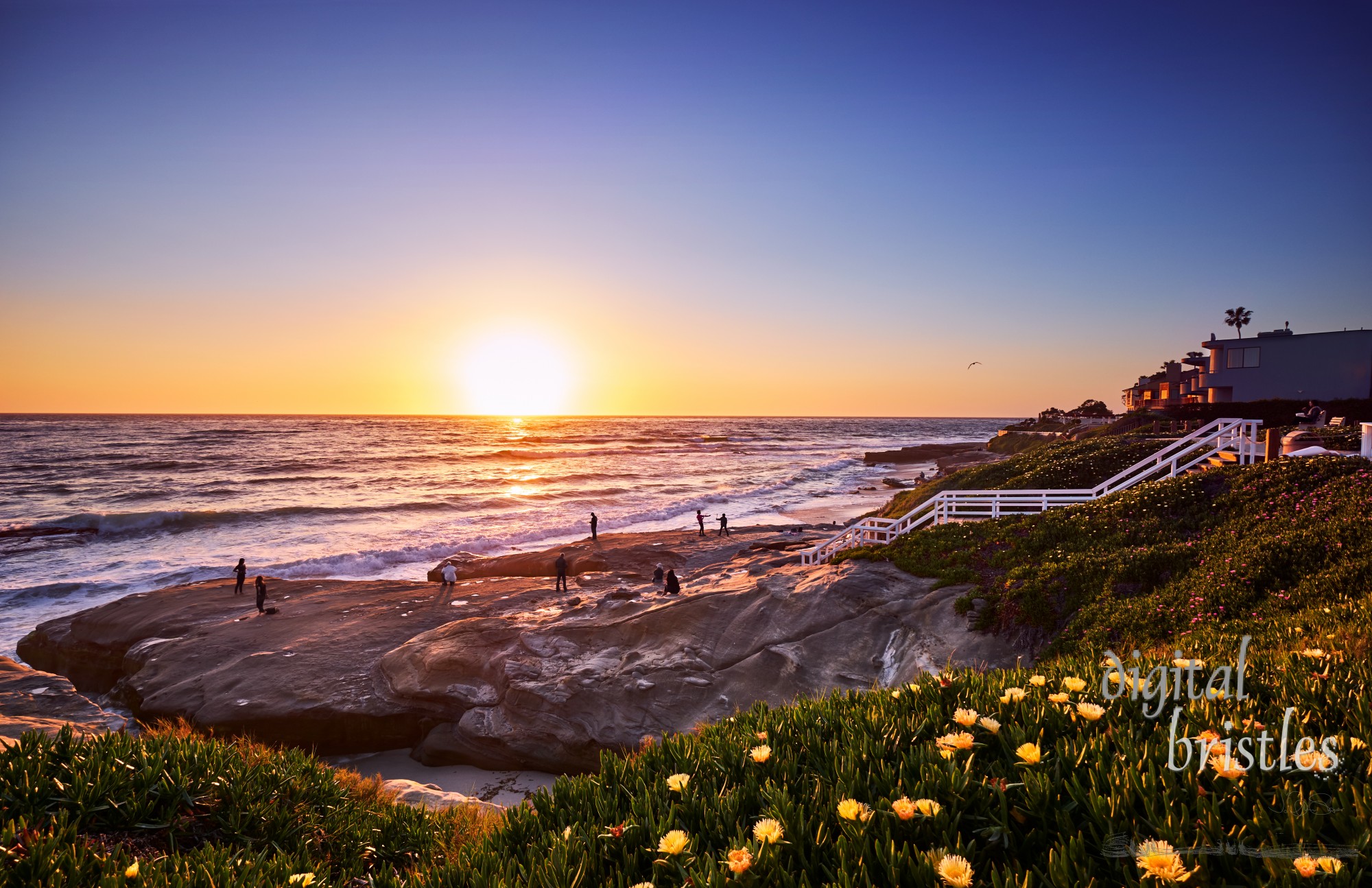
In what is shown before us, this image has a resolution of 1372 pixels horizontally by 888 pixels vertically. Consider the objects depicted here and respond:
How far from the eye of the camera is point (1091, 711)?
9.68ft

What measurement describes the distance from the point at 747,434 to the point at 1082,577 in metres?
170

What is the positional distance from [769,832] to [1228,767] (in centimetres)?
175

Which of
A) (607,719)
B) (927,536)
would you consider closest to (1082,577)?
(927,536)

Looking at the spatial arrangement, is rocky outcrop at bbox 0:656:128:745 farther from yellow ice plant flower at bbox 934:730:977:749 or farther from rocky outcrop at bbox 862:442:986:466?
rocky outcrop at bbox 862:442:986:466

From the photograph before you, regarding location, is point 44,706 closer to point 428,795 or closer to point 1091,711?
point 428,795

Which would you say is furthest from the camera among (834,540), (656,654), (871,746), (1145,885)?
(834,540)

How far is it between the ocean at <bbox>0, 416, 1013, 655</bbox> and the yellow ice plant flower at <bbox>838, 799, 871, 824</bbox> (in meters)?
30.1

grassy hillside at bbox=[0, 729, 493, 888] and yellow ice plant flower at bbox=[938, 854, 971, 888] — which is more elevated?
yellow ice plant flower at bbox=[938, 854, 971, 888]

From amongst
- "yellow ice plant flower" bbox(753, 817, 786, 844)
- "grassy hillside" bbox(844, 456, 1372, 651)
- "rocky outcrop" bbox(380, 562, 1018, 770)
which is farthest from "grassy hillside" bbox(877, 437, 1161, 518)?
"yellow ice plant flower" bbox(753, 817, 786, 844)

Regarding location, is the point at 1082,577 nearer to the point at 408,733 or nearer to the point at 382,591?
the point at 408,733

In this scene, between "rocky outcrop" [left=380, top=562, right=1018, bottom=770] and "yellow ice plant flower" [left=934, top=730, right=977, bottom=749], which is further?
"rocky outcrop" [left=380, top=562, right=1018, bottom=770]

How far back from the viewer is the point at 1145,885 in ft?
6.50

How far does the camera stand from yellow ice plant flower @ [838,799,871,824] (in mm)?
2357

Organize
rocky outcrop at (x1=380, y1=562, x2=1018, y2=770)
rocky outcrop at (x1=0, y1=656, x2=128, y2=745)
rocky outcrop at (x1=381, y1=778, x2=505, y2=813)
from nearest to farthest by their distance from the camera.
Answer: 1. rocky outcrop at (x1=381, y1=778, x2=505, y2=813)
2. rocky outcrop at (x1=0, y1=656, x2=128, y2=745)
3. rocky outcrop at (x1=380, y1=562, x2=1018, y2=770)
